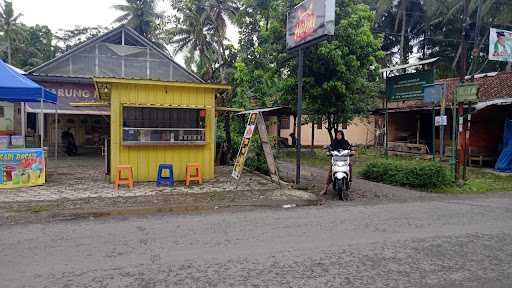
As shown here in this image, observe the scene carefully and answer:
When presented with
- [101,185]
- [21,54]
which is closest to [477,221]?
[101,185]

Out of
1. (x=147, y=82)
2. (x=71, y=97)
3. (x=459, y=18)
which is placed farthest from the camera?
(x=459, y=18)

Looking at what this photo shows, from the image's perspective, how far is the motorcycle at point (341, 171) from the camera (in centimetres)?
927

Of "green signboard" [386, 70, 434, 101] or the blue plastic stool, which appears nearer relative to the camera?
the blue plastic stool

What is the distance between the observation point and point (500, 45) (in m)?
11.6

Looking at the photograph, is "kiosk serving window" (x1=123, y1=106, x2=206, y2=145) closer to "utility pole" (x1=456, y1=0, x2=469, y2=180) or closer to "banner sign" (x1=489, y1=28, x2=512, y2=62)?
"utility pole" (x1=456, y1=0, x2=469, y2=180)

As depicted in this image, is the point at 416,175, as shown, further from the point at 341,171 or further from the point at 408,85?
the point at 408,85

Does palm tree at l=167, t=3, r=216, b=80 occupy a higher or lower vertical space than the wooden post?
higher

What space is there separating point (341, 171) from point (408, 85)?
644 centimetres

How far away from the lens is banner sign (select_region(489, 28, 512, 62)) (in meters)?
11.5

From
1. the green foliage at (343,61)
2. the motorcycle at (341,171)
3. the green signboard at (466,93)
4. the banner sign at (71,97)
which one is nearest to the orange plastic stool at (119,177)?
the motorcycle at (341,171)

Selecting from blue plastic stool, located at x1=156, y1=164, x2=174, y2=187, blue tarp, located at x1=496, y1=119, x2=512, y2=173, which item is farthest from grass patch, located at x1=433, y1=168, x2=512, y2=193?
blue plastic stool, located at x1=156, y1=164, x2=174, y2=187

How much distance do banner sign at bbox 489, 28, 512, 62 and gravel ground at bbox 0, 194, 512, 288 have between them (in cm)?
600

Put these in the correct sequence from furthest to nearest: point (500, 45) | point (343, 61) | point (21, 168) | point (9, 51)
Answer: point (9, 51) < point (343, 61) < point (500, 45) < point (21, 168)

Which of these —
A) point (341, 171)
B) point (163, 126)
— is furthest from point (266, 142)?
point (163, 126)
